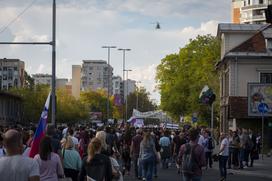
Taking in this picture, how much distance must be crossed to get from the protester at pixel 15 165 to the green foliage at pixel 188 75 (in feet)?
206

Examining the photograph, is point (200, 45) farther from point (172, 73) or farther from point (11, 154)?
point (11, 154)

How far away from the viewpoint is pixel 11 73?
166 meters

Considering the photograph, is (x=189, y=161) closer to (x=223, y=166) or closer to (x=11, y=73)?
(x=223, y=166)

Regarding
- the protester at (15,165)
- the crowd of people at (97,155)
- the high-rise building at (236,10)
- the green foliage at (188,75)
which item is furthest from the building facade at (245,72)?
the high-rise building at (236,10)

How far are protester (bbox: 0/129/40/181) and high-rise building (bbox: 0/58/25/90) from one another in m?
160

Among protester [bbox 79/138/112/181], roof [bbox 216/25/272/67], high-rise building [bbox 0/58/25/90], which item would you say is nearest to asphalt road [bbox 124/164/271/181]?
protester [bbox 79/138/112/181]

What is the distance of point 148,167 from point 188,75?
6254 cm

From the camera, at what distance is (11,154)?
7375 mm

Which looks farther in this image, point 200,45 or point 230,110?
point 200,45

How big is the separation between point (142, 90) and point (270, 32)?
4466 inches

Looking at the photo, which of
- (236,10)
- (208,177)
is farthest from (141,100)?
(208,177)

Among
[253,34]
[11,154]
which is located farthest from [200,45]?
[11,154]

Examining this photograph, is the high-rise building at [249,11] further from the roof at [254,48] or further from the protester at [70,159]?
the protester at [70,159]

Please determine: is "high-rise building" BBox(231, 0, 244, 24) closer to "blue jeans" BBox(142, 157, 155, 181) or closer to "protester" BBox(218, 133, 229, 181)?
"protester" BBox(218, 133, 229, 181)
